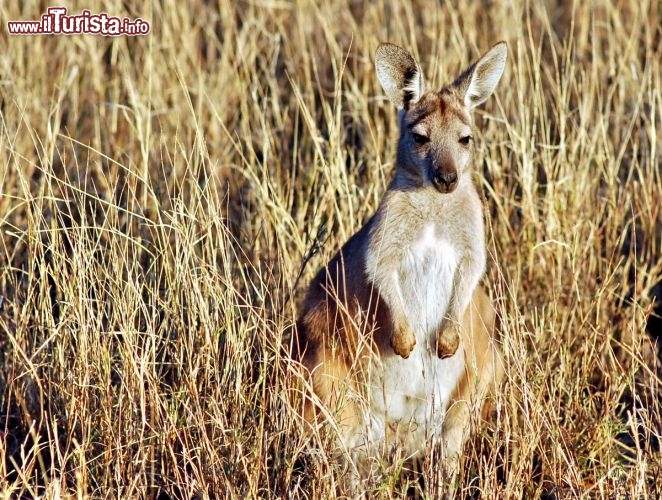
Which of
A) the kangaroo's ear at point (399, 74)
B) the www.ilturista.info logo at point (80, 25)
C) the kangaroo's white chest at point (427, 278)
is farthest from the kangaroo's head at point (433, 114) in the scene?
the www.ilturista.info logo at point (80, 25)

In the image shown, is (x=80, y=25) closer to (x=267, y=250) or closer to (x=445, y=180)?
(x=267, y=250)

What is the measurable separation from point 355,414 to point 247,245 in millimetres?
1290

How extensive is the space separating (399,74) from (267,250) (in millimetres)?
1105

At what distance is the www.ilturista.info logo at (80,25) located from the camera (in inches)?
229

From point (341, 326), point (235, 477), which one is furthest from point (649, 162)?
point (235, 477)

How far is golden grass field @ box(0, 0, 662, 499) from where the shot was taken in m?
3.16

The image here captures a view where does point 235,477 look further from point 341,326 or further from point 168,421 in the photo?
point 341,326

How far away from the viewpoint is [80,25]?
5.88 metres

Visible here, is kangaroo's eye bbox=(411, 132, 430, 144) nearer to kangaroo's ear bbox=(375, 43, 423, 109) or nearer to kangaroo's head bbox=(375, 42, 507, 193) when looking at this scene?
kangaroo's head bbox=(375, 42, 507, 193)

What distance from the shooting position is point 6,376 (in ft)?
12.3

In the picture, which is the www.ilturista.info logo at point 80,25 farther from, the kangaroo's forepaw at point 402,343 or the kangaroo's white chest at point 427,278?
the kangaroo's forepaw at point 402,343

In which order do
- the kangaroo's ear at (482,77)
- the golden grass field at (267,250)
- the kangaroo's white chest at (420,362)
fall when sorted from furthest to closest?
the kangaroo's ear at (482,77), the kangaroo's white chest at (420,362), the golden grass field at (267,250)

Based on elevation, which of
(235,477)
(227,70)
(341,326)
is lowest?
(235,477)

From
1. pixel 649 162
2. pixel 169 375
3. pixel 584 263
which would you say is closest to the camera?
pixel 169 375
